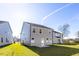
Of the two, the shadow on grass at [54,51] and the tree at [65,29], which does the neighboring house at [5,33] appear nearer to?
the shadow on grass at [54,51]

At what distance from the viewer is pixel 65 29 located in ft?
7.81

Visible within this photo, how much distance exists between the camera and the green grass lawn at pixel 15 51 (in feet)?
7.67

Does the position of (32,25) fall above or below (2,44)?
above

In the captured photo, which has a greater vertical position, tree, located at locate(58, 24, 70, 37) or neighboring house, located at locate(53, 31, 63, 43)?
tree, located at locate(58, 24, 70, 37)

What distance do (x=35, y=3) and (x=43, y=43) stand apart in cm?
54

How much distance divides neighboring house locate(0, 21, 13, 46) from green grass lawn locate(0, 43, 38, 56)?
0.08 metres

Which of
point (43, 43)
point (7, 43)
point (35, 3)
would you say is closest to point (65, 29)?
point (43, 43)

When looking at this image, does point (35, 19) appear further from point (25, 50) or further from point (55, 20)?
point (25, 50)

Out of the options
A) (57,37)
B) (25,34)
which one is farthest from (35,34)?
(57,37)

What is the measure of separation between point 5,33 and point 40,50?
20.2 inches

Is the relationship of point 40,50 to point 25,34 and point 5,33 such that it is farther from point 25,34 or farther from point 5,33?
point 5,33

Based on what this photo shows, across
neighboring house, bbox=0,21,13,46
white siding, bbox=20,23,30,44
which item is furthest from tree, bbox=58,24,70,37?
neighboring house, bbox=0,21,13,46

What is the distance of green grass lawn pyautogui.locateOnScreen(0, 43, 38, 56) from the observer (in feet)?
7.67

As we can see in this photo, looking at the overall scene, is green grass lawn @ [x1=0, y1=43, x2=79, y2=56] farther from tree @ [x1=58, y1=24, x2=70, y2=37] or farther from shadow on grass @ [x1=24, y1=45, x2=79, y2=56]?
tree @ [x1=58, y1=24, x2=70, y2=37]
